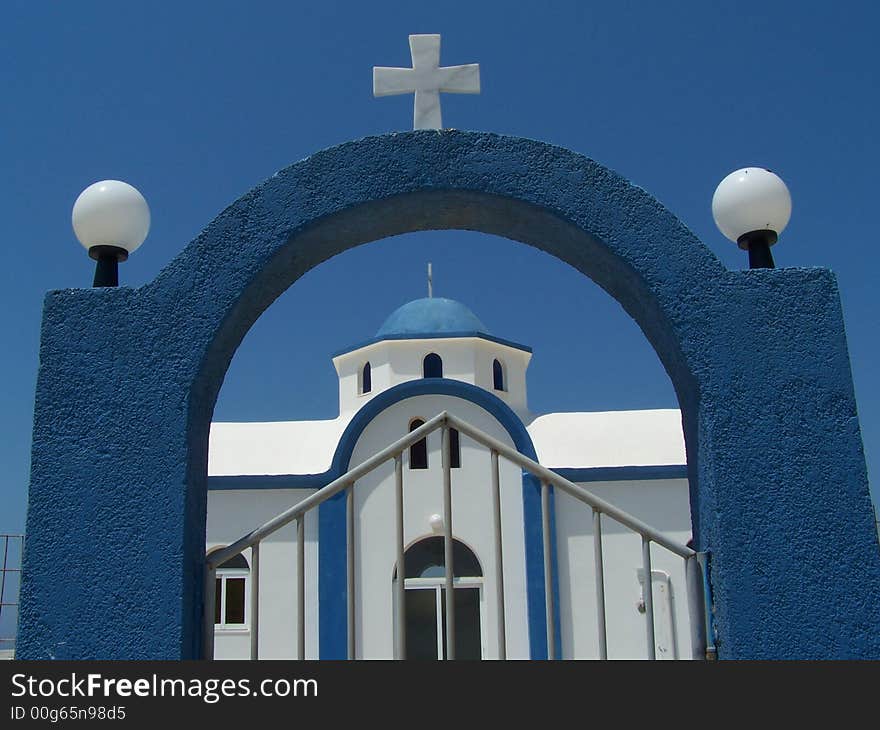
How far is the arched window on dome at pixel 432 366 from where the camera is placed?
15.6m

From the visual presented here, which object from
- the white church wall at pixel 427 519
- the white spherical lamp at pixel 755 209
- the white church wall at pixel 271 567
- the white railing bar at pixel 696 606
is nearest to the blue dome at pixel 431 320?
the white church wall at pixel 427 519

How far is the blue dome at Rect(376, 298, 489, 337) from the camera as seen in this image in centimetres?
1585

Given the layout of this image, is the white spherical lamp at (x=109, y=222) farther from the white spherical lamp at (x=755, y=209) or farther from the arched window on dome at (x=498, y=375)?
the arched window on dome at (x=498, y=375)

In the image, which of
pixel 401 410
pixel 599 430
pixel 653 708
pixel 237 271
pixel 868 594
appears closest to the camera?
pixel 653 708

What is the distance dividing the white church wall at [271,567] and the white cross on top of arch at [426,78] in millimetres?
9259

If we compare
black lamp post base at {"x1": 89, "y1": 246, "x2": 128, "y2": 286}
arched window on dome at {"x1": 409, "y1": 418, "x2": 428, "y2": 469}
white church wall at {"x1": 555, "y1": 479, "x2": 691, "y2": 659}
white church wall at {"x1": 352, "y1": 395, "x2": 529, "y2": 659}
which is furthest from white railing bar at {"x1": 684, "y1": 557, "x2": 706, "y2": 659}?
arched window on dome at {"x1": 409, "y1": 418, "x2": 428, "y2": 469}

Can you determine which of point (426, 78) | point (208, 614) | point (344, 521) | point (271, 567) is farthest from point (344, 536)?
point (426, 78)

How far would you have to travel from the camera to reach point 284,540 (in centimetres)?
1290

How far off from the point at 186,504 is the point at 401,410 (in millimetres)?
10413

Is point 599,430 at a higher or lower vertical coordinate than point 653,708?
higher

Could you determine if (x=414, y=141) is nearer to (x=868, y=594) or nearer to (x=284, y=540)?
(x=868, y=594)

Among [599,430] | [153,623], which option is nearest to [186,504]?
[153,623]

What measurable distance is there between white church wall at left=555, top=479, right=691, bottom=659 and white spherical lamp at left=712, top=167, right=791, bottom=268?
29.9 ft

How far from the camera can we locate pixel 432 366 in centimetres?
1565
